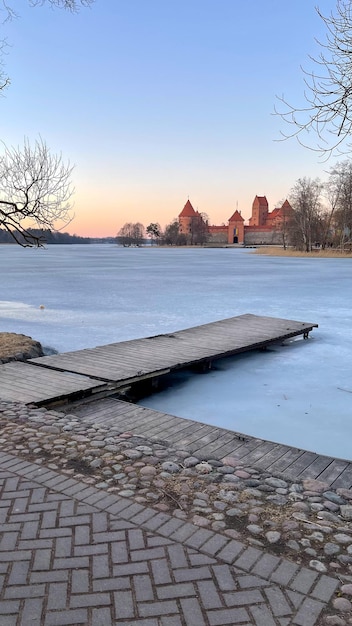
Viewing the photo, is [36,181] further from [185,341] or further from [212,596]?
[212,596]

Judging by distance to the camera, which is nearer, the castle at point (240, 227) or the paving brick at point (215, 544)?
the paving brick at point (215, 544)

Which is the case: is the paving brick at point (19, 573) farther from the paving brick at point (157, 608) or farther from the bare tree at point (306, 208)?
the bare tree at point (306, 208)

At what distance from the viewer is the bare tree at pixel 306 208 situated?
5303 cm

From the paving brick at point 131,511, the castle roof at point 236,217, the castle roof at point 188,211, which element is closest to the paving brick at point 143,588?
the paving brick at point 131,511

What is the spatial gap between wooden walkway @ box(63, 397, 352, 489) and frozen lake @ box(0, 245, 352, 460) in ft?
1.60

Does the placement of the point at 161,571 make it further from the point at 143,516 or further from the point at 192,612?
the point at 143,516

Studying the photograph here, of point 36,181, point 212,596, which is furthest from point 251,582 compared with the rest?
point 36,181

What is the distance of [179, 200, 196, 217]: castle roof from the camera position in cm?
11594

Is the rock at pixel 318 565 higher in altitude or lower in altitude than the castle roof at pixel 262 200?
lower

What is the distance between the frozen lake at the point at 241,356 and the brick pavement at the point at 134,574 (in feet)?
7.45

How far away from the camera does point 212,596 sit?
207 centimetres

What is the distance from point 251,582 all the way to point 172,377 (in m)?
5.14

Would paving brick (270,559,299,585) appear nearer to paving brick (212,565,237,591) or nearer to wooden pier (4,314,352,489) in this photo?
paving brick (212,565,237,591)

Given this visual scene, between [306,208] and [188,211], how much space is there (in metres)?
66.2
